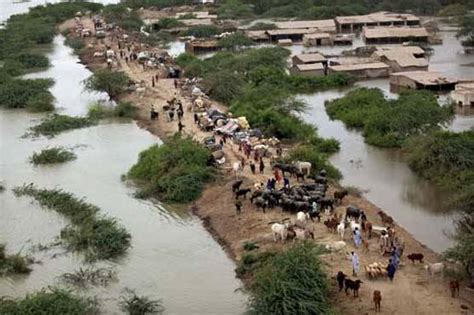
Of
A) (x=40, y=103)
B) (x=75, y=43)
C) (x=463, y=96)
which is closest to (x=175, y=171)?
(x=40, y=103)

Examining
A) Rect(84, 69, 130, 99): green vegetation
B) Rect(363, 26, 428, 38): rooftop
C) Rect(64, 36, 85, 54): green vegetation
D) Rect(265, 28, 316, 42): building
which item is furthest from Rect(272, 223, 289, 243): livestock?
Rect(265, 28, 316, 42): building

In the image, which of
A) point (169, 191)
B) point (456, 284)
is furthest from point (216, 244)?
point (456, 284)

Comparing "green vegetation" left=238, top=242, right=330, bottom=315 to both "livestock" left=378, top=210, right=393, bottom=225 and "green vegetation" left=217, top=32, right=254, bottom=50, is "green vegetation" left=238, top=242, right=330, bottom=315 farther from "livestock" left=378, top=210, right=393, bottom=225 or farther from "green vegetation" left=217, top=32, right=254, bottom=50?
"green vegetation" left=217, top=32, right=254, bottom=50

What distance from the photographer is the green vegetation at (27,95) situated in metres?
33.6

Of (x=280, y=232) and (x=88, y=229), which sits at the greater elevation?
(x=280, y=232)

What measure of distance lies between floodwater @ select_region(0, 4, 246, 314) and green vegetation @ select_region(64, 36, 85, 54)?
2108 centimetres

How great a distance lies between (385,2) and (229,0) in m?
15.0

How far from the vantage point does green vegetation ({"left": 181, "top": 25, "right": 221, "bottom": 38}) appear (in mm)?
54000

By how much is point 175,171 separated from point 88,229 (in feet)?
12.9

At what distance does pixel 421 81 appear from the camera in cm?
3306

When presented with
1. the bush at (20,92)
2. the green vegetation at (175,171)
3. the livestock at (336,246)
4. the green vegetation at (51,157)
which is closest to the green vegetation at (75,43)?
the bush at (20,92)

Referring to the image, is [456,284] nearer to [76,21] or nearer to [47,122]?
[47,122]

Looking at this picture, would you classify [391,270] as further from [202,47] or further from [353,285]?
[202,47]

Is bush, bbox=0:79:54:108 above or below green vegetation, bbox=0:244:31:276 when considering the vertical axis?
above
